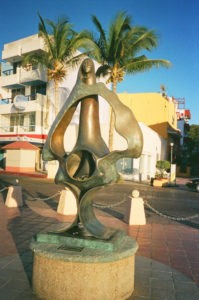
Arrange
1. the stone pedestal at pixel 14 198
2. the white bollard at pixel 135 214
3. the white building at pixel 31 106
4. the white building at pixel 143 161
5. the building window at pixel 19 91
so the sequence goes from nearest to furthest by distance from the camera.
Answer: the white bollard at pixel 135 214 → the stone pedestal at pixel 14 198 → the white building at pixel 143 161 → the white building at pixel 31 106 → the building window at pixel 19 91

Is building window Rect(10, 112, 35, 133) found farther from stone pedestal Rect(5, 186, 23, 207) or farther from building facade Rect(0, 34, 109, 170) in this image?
stone pedestal Rect(5, 186, 23, 207)

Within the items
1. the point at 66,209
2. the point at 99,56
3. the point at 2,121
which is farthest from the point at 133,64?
the point at 2,121

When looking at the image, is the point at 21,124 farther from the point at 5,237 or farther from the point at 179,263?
the point at 179,263

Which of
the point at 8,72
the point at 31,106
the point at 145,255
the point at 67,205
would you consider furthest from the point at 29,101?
the point at 145,255

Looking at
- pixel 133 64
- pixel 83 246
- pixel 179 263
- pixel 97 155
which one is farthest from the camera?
pixel 133 64

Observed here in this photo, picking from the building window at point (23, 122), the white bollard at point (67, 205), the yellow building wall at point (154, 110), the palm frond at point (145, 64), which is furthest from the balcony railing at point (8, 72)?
the white bollard at point (67, 205)

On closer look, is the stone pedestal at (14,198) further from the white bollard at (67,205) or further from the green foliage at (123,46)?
the green foliage at (123,46)

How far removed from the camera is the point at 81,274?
3.29m

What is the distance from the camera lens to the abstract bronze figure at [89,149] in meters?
3.79

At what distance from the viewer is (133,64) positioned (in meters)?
17.6

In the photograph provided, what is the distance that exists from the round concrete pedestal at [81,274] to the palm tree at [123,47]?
15814 millimetres

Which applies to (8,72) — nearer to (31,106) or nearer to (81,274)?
(31,106)

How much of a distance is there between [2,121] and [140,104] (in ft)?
56.0

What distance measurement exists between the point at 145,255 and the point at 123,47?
1510 cm
